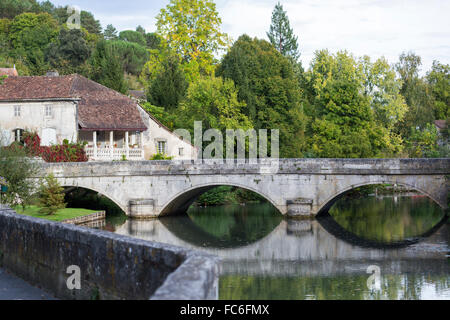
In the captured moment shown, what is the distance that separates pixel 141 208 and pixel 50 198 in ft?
17.4

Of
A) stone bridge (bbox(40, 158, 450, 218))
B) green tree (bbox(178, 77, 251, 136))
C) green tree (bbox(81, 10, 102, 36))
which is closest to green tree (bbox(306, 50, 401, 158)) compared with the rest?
green tree (bbox(178, 77, 251, 136))

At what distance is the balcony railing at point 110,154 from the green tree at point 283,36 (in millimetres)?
28678

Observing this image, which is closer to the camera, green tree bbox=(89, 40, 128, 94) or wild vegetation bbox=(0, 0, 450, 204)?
wild vegetation bbox=(0, 0, 450, 204)

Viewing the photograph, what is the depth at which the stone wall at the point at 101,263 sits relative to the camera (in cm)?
697

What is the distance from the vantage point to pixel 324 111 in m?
48.0

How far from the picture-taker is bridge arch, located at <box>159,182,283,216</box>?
107 ft

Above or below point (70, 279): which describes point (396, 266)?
below

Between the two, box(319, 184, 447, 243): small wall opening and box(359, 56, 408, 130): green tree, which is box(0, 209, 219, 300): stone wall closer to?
box(319, 184, 447, 243): small wall opening

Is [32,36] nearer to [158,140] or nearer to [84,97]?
[84,97]

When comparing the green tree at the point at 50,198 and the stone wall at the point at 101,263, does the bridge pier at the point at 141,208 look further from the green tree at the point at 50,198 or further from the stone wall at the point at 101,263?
the stone wall at the point at 101,263

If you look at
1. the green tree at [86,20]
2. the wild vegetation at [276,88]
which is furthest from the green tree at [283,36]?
the green tree at [86,20]

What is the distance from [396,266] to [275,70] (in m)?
25.0

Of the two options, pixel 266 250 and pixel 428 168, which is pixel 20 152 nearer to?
pixel 266 250

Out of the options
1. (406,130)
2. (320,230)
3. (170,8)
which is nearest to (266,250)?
(320,230)
